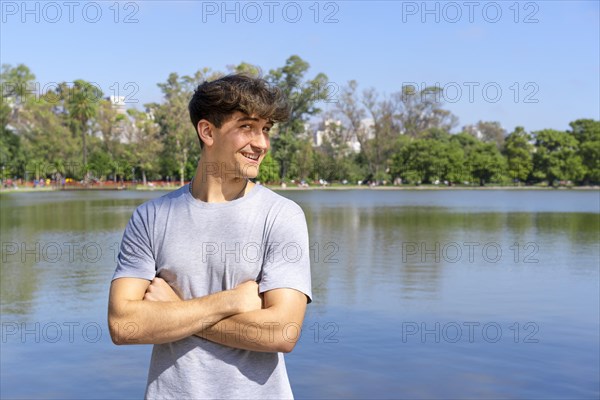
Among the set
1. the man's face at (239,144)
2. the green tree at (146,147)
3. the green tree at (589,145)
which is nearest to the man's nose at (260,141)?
the man's face at (239,144)

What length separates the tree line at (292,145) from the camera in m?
74.9

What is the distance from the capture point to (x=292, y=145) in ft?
252

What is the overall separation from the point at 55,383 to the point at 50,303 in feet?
13.2

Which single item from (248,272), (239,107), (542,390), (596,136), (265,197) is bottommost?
(542,390)

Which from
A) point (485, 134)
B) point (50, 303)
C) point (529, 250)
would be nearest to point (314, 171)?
point (485, 134)

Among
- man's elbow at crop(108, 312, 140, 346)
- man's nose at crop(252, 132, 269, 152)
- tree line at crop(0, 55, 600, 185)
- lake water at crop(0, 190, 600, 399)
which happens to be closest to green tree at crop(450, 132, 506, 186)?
tree line at crop(0, 55, 600, 185)

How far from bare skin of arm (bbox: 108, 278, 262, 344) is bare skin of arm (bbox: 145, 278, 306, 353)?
0.01 m

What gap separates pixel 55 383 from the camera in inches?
256

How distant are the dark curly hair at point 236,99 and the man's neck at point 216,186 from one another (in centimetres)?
13

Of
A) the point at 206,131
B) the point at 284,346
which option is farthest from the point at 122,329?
the point at 206,131

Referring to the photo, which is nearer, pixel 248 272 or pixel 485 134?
pixel 248 272

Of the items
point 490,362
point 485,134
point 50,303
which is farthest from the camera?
point 485,134

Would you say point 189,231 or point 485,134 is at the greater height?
point 485,134

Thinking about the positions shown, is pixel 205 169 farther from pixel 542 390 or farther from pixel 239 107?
pixel 542 390
